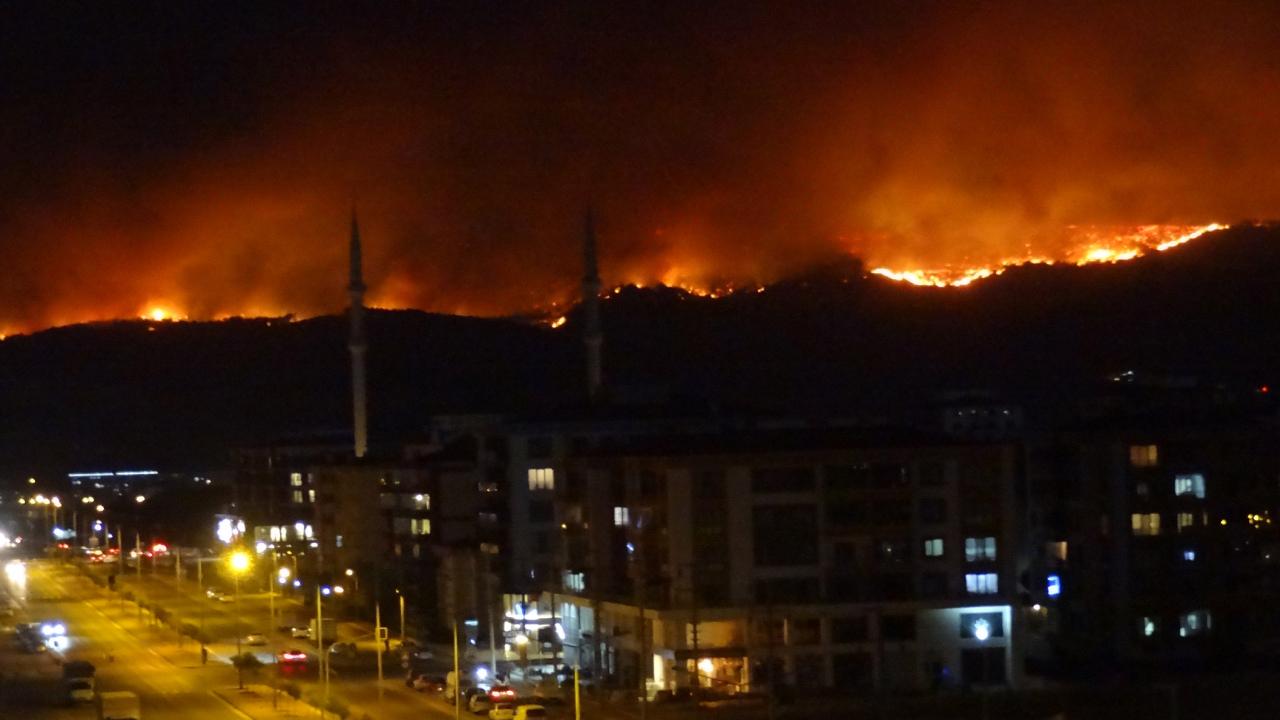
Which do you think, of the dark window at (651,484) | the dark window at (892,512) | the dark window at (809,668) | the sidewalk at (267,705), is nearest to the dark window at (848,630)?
the dark window at (809,668)

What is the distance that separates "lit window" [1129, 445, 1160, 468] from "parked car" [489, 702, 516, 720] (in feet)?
43.9

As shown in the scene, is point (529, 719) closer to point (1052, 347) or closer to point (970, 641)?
point (970, 641)

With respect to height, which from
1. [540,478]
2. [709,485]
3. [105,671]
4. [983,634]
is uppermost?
[540,478]

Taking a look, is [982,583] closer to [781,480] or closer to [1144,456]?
[781,480]

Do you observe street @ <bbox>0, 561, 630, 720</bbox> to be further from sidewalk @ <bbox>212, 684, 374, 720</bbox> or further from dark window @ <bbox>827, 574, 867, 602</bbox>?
dark window @ <bbox>827, 574, 867, 602</bbox>

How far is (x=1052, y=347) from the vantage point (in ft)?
289

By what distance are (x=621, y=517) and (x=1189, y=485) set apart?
10363 millimetres

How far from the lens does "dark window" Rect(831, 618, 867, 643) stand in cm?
3161

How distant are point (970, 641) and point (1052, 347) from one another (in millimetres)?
57948

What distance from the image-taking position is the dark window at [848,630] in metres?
31.6

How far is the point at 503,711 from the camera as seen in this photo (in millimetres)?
27859

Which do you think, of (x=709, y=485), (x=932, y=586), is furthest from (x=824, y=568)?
(x=709, y=485)

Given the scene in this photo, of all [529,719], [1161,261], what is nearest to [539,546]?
[529,719]

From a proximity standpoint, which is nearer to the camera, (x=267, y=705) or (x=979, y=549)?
(x=267, y=705)
